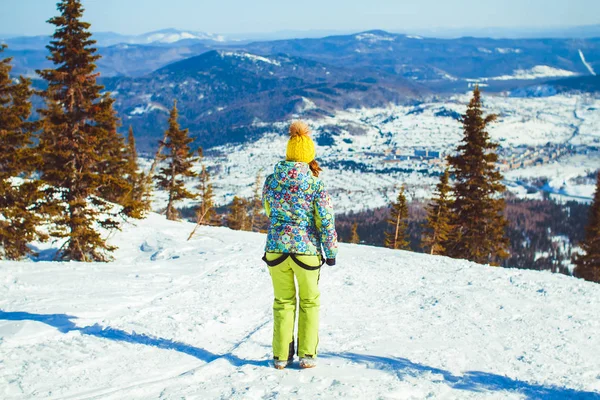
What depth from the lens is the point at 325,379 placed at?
15.7 ft

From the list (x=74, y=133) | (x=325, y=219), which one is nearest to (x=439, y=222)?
(x=74, y=133)

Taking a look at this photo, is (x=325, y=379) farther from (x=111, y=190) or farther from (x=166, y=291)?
(x=111, y=190)

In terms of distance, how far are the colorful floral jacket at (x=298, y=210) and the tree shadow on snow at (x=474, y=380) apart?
65.9 inches

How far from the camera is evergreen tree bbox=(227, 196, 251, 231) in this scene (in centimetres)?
3919

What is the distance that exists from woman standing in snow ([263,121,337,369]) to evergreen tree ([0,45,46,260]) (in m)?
12.6

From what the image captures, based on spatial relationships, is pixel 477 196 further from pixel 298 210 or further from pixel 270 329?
pixel 298 210

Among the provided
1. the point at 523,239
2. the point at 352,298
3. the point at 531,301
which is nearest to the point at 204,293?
the point at 352,298

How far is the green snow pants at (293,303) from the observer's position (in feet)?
15.5

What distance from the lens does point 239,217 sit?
1607 inches

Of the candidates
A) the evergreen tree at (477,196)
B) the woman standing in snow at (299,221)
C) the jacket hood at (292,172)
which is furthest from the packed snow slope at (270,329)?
the evergreen tree at (477,196)

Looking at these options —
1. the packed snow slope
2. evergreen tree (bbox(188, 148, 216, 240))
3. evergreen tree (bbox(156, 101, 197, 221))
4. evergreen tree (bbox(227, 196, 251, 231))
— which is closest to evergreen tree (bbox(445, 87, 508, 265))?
evergreen tree (bbox(188, 148, 216, 240))

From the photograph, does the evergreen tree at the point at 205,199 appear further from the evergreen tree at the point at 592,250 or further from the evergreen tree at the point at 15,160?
the evergreen tree at the point at 592,250

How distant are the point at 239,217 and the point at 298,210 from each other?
3659 cm

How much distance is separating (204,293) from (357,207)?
141 m
